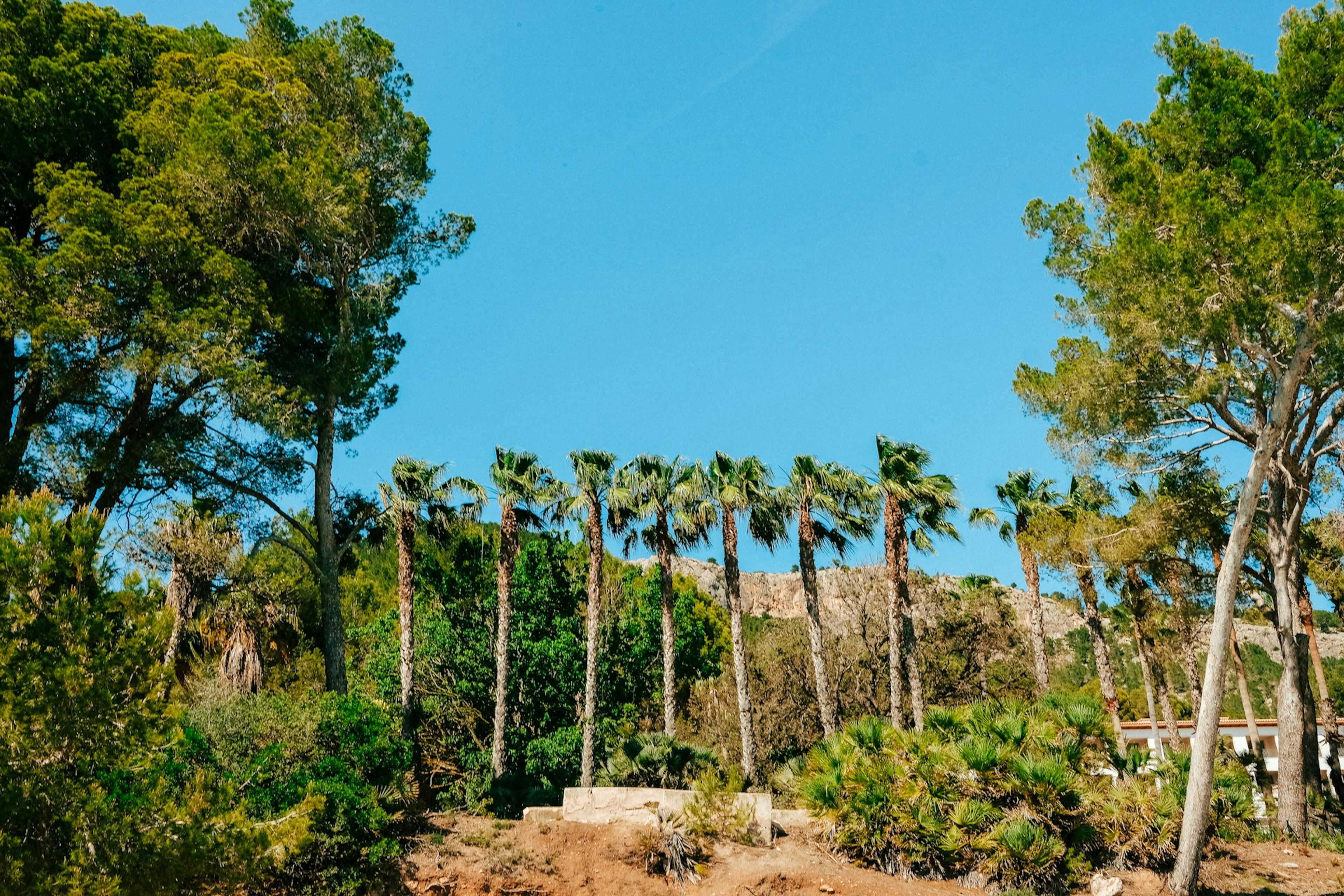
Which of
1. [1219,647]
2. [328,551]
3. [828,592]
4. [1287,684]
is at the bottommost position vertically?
[1287,684]

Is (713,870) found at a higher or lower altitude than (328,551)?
lower

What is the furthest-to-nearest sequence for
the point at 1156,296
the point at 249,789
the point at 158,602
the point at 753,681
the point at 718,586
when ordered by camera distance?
1. the point at 718,586
2. the point at 753,681
3. the point at 1156,296
4. the point at 249,789
5. the point at 158,602

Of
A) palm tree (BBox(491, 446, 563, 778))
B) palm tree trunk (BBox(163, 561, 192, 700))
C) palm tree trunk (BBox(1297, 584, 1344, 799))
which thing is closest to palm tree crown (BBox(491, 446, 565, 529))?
palm tree (BBox(491, 446, 563, 778))

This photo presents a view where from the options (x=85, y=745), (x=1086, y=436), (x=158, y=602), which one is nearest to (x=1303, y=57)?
(x=1086, y=436)

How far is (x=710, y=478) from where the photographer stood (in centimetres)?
2305

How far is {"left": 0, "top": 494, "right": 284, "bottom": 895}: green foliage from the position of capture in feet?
23.1

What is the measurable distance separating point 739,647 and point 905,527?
5076mm

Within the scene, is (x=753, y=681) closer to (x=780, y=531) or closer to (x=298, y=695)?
(x=780, y=531)

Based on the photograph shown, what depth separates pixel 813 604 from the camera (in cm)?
2161

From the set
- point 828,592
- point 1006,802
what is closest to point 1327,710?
point 1006,802

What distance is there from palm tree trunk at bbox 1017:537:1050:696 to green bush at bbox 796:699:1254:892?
8048 millimetres

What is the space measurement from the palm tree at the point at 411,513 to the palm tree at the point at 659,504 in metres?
3.37

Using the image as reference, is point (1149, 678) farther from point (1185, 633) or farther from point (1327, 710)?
point (1327, 710)

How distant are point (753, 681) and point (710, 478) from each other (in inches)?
290
